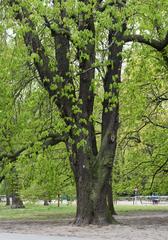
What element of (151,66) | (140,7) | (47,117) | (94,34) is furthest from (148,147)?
(140,7)

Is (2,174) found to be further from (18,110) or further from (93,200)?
(93,200)

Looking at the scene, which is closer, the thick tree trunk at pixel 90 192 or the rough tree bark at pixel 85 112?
the rough tree bark at pixel 85 112

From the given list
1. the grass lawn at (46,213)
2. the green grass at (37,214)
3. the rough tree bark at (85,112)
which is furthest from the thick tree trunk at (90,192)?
A: the green grass at (37,214)

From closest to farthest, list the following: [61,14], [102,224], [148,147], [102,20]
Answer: [102,20], [61,14], [102,224], [148,147]

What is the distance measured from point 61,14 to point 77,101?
10.3 ft

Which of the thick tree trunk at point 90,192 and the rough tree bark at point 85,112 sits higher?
the rough tree bark at point 85,112

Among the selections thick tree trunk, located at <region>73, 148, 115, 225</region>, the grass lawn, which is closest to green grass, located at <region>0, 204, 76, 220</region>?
the grass lawn

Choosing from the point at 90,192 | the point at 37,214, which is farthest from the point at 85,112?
the point at 37,214

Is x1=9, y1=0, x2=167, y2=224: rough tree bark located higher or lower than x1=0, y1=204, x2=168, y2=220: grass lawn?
higher

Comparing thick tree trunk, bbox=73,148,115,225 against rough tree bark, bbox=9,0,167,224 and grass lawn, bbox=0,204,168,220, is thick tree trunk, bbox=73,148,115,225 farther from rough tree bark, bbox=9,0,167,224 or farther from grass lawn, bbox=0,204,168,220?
grass lawn, bbox=0,204,168,220

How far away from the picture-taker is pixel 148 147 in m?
27.1

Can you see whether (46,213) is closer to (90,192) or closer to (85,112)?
(90,192)

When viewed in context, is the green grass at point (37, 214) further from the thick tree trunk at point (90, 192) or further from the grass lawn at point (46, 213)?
the thick tree trunk at point (90, 192)

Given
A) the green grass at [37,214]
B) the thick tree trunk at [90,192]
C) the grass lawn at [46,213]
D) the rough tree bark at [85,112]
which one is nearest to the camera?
the rough tree bark at [85,112]
